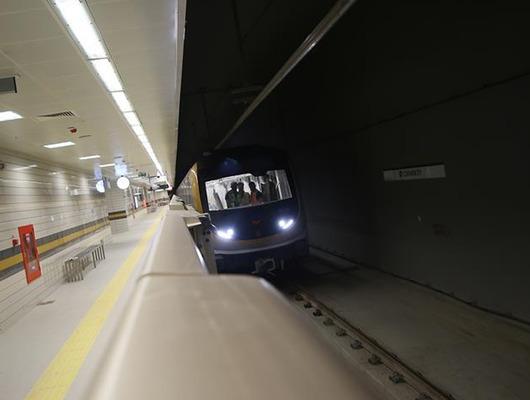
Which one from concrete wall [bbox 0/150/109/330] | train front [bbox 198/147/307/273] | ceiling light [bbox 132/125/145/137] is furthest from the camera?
ceiling light [bbox 132/125/145/137]

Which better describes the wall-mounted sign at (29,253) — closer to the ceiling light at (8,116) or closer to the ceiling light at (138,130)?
the ceiling light at (8,116)

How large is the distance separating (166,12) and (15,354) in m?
4.27

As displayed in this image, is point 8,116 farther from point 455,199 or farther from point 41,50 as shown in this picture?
point 455,199

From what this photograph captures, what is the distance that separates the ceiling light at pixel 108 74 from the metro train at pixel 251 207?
220cm

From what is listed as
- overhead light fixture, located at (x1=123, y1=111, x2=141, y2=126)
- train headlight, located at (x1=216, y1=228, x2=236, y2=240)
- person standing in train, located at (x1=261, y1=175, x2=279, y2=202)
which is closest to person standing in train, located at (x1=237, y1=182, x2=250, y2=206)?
person standing in train, located at (x1=261, y1=175, x2=279, y2=202)

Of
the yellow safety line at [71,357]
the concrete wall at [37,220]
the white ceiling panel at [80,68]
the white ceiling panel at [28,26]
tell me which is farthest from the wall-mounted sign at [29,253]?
the white ceiling panel at [28,26]

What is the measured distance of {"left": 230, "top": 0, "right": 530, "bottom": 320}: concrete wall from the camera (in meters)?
4.02

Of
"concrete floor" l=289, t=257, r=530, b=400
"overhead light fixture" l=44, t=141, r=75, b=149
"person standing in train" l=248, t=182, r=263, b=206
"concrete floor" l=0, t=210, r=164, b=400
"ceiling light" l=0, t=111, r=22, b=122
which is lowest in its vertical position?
"concrete floor" l=289, t=257, r=530, b=400

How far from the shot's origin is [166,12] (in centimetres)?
349

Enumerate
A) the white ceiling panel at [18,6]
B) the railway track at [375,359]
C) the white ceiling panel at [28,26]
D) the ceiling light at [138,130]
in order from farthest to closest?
the ceiling light at [138,130]
the railway track at [375,359]
the white ceiling panel at [28,26]
the white ceiling panel at [18,6]

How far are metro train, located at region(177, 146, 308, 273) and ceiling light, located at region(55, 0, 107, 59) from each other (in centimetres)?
315

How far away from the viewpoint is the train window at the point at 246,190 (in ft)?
22.5

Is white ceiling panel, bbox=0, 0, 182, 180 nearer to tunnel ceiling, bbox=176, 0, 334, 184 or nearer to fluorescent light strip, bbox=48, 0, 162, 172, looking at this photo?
fluorescent light strip, bbox=48, 0, 162, 172

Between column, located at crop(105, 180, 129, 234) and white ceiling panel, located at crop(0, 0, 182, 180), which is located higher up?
white ceiling panel, located at crop(0, 0, 182, 180)
